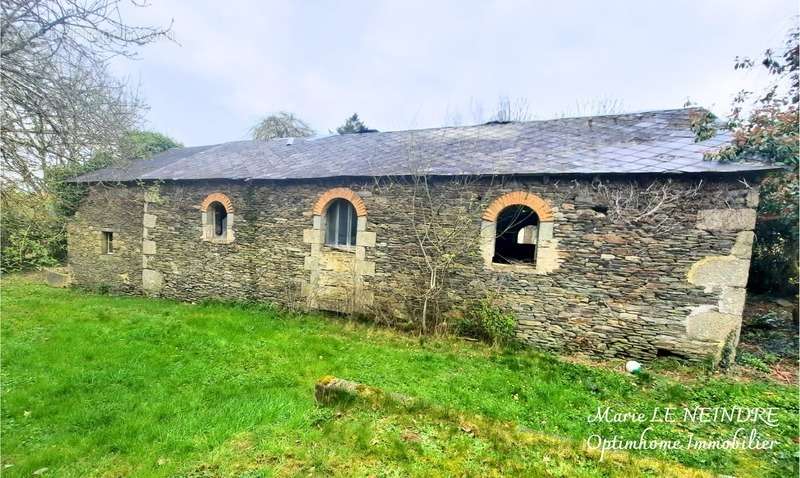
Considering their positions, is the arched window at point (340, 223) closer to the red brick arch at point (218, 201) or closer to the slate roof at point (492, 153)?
the slate roof at point (492, 153)

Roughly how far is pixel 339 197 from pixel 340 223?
2.34 ft

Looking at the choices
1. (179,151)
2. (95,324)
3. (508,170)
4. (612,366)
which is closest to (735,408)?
(612,366)

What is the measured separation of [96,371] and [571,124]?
33.1ft

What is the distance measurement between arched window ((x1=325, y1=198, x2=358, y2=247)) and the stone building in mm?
36

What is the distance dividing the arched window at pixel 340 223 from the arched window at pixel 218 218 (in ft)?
10.6

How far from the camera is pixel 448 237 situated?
6660 mm

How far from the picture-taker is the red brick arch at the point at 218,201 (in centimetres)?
883

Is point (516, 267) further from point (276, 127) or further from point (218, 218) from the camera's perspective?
point (276, 127)

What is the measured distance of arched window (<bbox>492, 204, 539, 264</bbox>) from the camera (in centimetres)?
690

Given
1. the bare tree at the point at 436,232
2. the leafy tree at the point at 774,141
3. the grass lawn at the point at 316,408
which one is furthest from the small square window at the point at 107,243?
the leafy tree at the point at 774,141

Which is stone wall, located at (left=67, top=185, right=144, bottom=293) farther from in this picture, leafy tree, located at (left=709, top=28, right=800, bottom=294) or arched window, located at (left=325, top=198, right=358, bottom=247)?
leafy tree, located at (left=709, top=28, right=800, bottom=294)

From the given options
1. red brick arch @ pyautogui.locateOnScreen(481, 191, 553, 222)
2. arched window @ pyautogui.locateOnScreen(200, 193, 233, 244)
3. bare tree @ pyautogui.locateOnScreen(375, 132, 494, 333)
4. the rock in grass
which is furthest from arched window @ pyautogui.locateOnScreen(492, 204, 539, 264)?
arched window @ pyautogui.locateOnScreen(200, 193, 233, 244)

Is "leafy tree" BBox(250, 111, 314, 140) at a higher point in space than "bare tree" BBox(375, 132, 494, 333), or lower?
higher

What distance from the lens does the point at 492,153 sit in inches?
286
